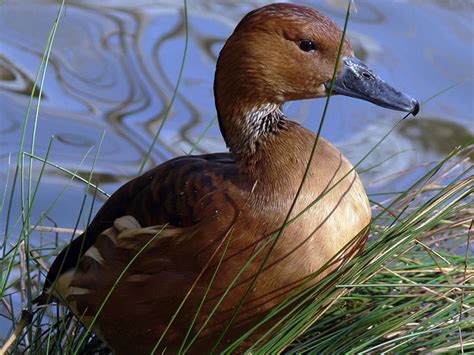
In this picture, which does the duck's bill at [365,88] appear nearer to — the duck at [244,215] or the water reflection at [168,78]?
the duck at [244,215]

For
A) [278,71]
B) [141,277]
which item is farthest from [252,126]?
[141,277]

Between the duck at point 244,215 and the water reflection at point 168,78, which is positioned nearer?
the duck at point 244,215

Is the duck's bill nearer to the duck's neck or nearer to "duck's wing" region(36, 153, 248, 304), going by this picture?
the duck's neck

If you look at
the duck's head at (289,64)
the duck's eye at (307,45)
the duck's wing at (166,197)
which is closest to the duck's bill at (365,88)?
the duck's head at (289,64)

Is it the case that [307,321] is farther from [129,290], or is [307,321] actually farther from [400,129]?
[400,129]

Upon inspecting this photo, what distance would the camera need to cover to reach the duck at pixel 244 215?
113 inches

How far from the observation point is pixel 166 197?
3088 millimetres

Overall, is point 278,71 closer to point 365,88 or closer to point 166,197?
point 365,88

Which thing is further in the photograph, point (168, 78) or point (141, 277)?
point (168, 78)

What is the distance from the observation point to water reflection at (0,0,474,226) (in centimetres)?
554

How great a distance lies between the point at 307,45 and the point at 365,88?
22cm

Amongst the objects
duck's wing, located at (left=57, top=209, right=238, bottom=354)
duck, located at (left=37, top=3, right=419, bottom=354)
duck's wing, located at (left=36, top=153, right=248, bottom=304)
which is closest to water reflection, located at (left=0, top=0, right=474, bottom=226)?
duck's wing, located at (left=36, top=153, right=248, bottom=304)

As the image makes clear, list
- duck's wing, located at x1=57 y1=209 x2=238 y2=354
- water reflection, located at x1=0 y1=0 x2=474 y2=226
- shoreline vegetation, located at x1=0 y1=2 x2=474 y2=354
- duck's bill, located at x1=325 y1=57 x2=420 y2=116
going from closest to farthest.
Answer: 1. shoreline vegetation, located at x1=0 y1=2 x2=474 y2=354
2. duck's wing, located at x1=57 y1=209 x2=238 y2=354
3. duck's bill, located at x1=325 y1=57 x2=420 y2=116
4. water reflection, located at x1=0 y1=0 x2=474 y2=226

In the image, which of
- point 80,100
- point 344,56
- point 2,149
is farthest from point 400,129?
point 344,56
